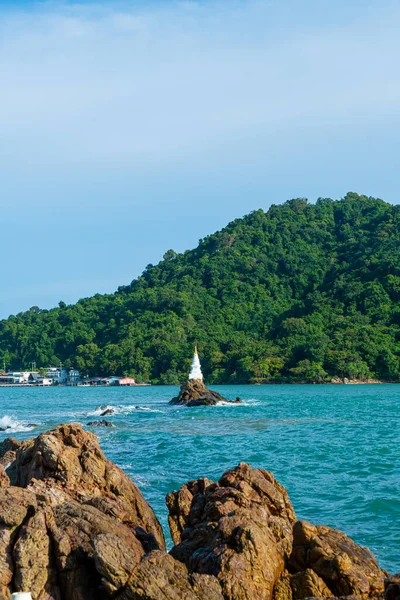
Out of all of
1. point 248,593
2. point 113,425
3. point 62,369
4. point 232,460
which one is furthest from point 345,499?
point 62,369

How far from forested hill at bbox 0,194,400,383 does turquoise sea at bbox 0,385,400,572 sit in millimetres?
70190

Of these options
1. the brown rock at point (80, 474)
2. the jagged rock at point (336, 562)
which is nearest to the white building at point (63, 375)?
the brown rock at point (80, 474)

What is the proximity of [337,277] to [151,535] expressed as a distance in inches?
5867

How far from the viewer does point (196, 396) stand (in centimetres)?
6956

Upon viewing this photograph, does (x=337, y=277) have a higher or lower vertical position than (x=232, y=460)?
higher

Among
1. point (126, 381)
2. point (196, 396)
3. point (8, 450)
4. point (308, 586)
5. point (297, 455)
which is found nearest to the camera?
point (308, 586)

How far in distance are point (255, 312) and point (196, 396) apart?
3582 inches

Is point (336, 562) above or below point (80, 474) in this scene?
below

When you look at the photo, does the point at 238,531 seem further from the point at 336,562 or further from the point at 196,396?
the point at 196,396

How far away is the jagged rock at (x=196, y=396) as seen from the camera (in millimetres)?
67062

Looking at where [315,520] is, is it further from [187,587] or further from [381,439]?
[381,439]

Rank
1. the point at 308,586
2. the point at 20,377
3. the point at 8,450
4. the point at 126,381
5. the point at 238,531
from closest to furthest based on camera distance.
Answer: the point at 308,586
the point at 238,531
the point at 8,450
the point at 126,381
the point at 20,377

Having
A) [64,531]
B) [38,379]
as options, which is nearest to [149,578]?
[64,531]

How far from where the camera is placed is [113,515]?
1062cm
